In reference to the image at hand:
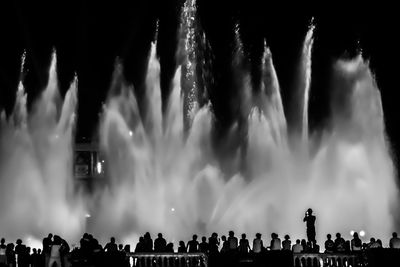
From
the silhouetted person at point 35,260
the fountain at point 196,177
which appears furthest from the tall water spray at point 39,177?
the silhouetted person at point 35,260

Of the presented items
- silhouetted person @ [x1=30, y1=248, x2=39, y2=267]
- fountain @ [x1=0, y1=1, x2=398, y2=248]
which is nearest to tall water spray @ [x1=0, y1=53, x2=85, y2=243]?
fountain @ [x1=0, y1=1, x2=398, y2=248]

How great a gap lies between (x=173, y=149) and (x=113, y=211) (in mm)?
7110

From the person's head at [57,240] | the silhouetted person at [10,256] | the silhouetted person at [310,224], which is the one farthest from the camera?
the silhouetted person at [310,224]

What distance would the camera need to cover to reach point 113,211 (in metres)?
53.4

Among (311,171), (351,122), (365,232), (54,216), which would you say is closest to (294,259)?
(365,232)

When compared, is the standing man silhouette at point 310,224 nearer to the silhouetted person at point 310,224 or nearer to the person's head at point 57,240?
the silhouetted person at point 310,224

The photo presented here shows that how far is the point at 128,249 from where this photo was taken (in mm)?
23266

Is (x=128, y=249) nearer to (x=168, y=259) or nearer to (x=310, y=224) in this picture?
(x=168, y=259)

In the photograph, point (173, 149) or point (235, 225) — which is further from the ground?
point (173, 149)

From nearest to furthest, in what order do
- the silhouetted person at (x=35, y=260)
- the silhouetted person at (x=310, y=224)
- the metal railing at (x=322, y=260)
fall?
the metal railing at (x=322, y=260)
the silhouetted person at (x=35, y=260)
the silhouetted person at (x=310, y=224)

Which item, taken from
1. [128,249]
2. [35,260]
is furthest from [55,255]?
[35,260]

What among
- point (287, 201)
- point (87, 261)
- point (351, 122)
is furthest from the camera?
point (351, 122)

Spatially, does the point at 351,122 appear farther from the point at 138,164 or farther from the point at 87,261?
the point at 87,261

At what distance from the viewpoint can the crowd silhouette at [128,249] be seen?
21.2 m
